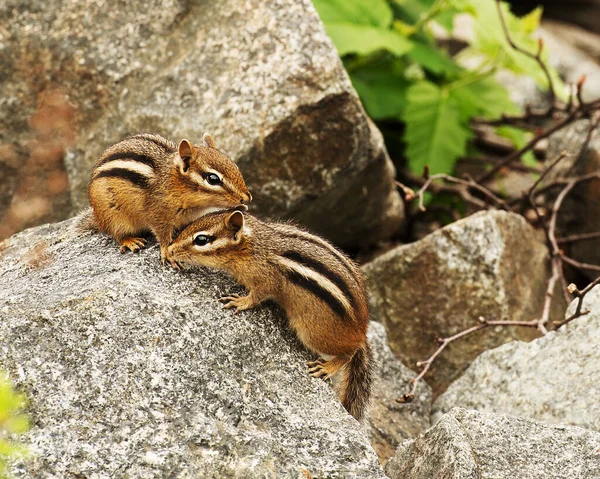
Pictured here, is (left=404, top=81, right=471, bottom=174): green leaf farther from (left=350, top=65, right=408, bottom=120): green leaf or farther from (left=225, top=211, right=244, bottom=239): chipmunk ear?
(left=225, top=211, right=244, bottom=239): chipmunk ear

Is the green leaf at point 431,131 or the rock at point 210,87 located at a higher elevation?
the rock at point 210,87

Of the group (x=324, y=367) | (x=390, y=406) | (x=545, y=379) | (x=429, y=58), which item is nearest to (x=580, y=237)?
(x=429, y=58)

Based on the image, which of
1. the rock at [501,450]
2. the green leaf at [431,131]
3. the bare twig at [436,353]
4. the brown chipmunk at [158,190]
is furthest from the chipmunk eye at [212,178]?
the green leaf at [431,131]

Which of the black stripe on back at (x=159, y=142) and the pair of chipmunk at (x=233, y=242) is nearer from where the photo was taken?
the pair of chipmunk at (x=233, y=242)

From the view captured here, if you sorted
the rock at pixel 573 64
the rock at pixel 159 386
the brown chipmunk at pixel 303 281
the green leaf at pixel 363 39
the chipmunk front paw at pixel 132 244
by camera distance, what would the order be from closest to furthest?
the rock at pixel 159 386
the brown chipmunk at pixel 303 281
the chipmunk front paw at pixel 132 244
the green leaf at pixel 363 39
the rock at pixel 573 64

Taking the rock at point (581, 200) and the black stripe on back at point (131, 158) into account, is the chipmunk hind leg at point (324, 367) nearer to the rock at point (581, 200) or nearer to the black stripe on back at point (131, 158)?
the black stripe on back at point (131, 158)

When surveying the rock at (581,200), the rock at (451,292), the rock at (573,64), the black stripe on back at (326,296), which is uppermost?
the black stripe on back at (326,296)

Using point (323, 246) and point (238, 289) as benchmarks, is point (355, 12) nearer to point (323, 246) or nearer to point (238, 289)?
point (323, 246)

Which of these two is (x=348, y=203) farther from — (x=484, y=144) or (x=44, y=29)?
(x=484, y=144)
